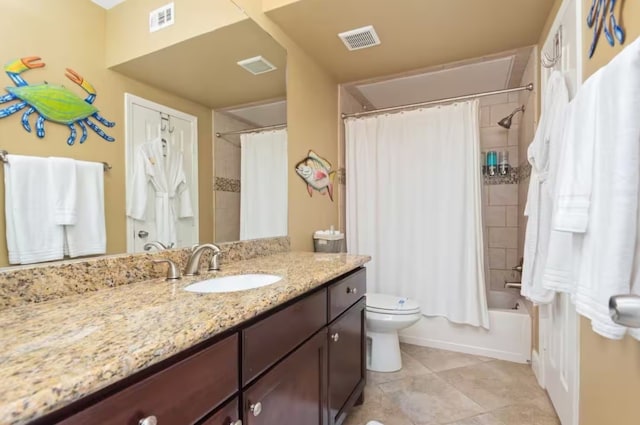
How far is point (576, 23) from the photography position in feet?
4.38

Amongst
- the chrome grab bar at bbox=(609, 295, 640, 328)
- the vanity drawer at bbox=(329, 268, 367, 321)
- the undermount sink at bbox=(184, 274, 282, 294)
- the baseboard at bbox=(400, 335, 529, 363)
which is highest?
the chrome grab bar at bbox=(609, 295, 640, 328)

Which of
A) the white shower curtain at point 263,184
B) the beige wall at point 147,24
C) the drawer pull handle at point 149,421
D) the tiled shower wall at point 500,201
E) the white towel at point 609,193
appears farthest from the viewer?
the tiled shower wall at point 500,201

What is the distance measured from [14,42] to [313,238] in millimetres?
1791

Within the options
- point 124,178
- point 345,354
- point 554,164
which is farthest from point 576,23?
point 124,178

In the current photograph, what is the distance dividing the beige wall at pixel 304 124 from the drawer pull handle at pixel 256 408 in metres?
1.25

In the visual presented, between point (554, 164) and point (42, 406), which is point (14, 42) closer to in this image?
point (42, 406)

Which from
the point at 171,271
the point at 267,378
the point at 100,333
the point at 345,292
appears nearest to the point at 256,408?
the point at 267,378

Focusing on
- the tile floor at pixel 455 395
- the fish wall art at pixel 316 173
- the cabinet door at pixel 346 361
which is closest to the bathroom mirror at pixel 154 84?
the fish wall art at pixel 316 173

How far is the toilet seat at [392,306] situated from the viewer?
206 cm

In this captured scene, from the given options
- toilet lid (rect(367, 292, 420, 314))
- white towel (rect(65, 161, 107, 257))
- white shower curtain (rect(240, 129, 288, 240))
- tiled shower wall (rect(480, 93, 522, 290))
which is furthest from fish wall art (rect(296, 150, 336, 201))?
tiled shower wall (rect(480, 93, 522, 290))

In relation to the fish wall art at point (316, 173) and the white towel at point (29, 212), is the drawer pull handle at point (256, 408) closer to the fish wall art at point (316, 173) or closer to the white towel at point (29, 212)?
the white towel at point (29, 212)

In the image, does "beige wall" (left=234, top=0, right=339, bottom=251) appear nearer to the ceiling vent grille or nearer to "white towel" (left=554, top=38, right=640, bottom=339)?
the ceiling vent grille

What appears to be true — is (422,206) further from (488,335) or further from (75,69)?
(75,69)

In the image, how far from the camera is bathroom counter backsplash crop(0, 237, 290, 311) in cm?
82
